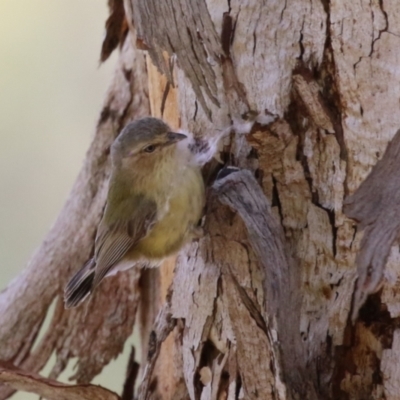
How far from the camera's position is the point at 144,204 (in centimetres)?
272

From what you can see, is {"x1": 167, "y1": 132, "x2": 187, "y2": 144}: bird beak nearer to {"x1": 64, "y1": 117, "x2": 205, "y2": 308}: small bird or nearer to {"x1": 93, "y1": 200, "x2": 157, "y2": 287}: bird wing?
{"x1": 64, "y1": 117, "x2": 205, "y2": 308}: small bird

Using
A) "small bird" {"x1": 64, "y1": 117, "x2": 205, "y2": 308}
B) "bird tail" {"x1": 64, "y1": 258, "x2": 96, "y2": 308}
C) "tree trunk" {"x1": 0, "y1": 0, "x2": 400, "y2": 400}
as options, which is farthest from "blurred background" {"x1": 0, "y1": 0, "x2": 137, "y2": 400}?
"tree trunk" {"x1": 0, "y1": 0, "x2": 400, "y2": 400}

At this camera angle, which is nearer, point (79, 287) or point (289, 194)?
point (289, 194)

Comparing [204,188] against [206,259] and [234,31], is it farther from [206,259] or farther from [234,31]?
[234,31]

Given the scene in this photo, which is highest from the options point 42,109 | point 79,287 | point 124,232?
point 42,109

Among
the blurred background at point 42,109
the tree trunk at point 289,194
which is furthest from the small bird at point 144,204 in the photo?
the blurred background at point 42,109

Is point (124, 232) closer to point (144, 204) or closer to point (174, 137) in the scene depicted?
point (144, 204)

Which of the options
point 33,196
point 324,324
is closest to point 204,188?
point 324,324

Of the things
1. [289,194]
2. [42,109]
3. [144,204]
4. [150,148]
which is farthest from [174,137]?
[42,109]

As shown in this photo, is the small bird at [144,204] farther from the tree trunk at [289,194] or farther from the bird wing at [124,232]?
the tree trunk at [289,194]

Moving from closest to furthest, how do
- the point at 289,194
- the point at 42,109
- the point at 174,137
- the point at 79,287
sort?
the point at 289,194, the point at 174,137, the point at 79,287, the point at 42,109

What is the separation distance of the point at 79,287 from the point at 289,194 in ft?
2.83

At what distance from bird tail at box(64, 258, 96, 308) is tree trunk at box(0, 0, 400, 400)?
15.5 inches

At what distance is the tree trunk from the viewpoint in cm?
186
